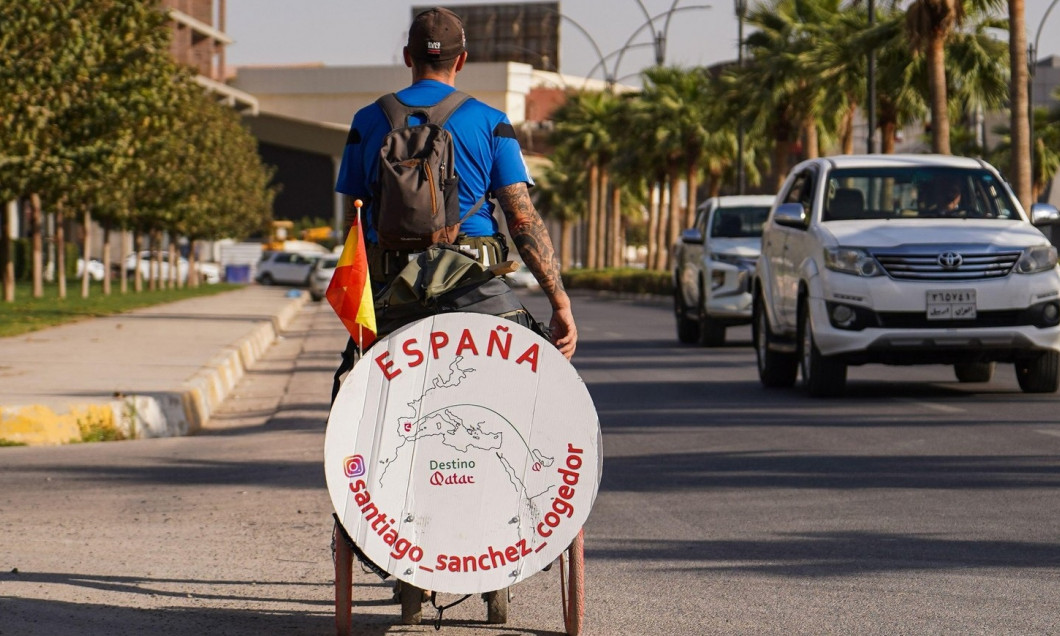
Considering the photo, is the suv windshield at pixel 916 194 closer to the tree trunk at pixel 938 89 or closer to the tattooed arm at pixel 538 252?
the tattooed arm at pixel 538 252

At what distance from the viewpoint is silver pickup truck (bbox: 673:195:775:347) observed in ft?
73.2

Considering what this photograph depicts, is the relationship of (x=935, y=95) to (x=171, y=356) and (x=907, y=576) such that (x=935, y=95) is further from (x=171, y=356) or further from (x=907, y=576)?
(x=907, y=576)

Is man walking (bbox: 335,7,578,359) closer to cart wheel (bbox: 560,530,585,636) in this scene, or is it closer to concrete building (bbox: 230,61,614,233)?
cart wheel (bbox: 560,530,585,636)

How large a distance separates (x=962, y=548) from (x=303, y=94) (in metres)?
128

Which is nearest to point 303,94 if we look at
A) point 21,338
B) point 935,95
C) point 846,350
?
point 935,95

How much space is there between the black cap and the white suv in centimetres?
866

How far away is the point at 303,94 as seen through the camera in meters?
132

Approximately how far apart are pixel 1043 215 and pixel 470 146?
955 cm

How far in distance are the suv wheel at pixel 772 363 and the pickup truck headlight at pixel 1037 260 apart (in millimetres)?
2464

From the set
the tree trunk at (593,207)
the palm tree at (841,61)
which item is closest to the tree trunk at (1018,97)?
the palm tree at (841,61)

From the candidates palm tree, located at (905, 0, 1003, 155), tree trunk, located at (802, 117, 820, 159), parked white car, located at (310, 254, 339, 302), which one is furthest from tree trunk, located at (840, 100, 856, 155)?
parked white car, located at (310, 254, 339, 302)

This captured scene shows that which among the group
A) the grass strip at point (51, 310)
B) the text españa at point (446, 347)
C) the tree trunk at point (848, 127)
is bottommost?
the grass strip at point (51, 310)

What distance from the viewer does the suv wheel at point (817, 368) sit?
45.8 ft

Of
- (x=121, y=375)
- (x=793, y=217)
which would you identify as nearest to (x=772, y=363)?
(x=793, y=217)
